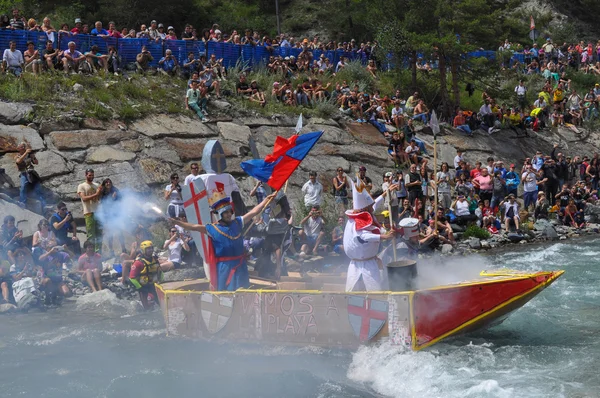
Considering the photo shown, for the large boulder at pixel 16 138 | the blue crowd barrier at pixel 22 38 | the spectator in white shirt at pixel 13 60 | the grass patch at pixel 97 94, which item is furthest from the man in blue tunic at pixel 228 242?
the blue crowd barrier at pixel 22 38

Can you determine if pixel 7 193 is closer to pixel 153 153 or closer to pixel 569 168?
pixel 153 153

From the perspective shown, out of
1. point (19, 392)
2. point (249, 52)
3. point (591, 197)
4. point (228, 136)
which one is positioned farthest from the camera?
point (249, 52)

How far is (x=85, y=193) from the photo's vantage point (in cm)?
1520

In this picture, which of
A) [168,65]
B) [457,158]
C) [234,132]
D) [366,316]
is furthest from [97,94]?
[366,316]

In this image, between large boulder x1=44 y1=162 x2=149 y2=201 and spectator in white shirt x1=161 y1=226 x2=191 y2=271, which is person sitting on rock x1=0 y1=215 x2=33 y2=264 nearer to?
spectator in white shirt x1=161 y1=226 x2=191 y2=271

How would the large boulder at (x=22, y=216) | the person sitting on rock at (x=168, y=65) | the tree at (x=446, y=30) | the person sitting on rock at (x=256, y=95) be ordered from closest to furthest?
1. the large boulder at (x=22, y=216)
2. the person sitting on rock at (x=168, y=65)
3. the person sitting on rock at (x=256, y=95)
4. the tree at (x=446, y=30)

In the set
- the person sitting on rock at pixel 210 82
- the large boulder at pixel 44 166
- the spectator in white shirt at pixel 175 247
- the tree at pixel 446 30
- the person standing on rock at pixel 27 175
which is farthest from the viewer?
the tree at pixel 446 30

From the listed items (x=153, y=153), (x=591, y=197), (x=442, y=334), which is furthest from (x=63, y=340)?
(x=591, y=197)

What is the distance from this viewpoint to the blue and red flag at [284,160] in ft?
37.5

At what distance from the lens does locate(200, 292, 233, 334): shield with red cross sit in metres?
10.2

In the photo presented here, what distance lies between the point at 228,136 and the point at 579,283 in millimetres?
9981

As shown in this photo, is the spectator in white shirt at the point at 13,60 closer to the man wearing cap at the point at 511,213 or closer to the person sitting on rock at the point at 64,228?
the person sitting on rock at the point at 64,228

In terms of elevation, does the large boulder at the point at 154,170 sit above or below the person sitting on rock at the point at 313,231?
above

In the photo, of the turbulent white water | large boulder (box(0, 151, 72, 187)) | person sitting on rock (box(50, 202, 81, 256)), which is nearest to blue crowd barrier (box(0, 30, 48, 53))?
large boulder (box(0, 151, 72, 187))
